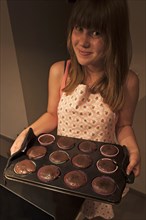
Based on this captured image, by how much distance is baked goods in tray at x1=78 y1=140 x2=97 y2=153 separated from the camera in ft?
3.22

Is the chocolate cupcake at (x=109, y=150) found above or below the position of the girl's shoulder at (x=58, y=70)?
below

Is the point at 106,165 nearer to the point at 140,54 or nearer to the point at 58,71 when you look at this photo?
the point at 58,71

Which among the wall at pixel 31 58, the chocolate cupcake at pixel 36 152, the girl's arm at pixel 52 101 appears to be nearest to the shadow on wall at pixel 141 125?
the wall at pixel 31 58

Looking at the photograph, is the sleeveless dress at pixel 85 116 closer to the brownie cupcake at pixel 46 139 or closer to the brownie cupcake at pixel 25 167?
the brownie cupcake at pixel 46 139

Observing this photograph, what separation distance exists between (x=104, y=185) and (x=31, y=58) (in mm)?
1369

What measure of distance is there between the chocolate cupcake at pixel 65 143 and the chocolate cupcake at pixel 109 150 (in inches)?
4.3

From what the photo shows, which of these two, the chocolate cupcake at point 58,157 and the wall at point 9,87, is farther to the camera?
the wall at point 9,87

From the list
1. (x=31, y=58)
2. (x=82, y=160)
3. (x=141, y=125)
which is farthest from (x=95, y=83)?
(x=31, y=58)

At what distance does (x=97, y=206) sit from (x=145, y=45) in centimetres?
84

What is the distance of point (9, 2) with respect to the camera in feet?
5.77

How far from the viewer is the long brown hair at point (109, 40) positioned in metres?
0.95

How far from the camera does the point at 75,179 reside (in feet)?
2.86

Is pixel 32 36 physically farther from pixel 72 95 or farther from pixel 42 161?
pixel 42 161

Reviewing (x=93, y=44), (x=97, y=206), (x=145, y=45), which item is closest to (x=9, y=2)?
(x=145, y=45)
